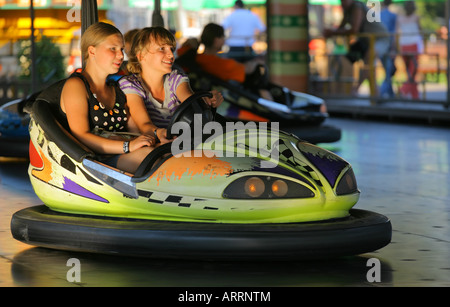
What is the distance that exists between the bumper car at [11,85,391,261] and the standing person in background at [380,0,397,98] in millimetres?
8081

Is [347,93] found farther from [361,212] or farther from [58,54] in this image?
[361,212]

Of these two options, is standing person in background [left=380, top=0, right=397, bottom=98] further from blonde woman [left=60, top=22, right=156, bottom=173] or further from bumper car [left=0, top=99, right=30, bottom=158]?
blonde woman [left=60, top=22, right=156, bottom=173]

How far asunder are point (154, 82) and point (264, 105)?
3544mm

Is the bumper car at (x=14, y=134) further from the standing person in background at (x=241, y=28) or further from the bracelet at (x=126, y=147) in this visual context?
the standing person in background at (x=241, y=28)

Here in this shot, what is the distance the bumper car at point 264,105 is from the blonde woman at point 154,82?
3095 millimetres

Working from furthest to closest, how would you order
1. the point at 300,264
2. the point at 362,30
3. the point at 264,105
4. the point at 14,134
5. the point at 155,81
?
1. the point at 362,30
2. the point at 264,105
3. the point at 14,134
4. the point at 155,81
5. the point at 300,264

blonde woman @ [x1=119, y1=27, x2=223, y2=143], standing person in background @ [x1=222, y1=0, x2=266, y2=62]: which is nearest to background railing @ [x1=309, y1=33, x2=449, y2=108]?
standing person in background @ [x1=222, y1=0, x2=266, y2=62]

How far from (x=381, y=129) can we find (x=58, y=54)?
17.9ft

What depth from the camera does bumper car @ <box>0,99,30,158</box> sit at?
7238mm

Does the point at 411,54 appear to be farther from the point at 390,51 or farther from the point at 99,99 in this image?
the point at 99,99

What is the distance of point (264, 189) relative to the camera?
3914 millimetres

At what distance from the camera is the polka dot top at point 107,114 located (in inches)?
171

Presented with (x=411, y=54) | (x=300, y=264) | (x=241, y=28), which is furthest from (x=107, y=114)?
(x=241, y=28)

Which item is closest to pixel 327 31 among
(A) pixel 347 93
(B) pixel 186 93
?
(A) pixel 347 93
